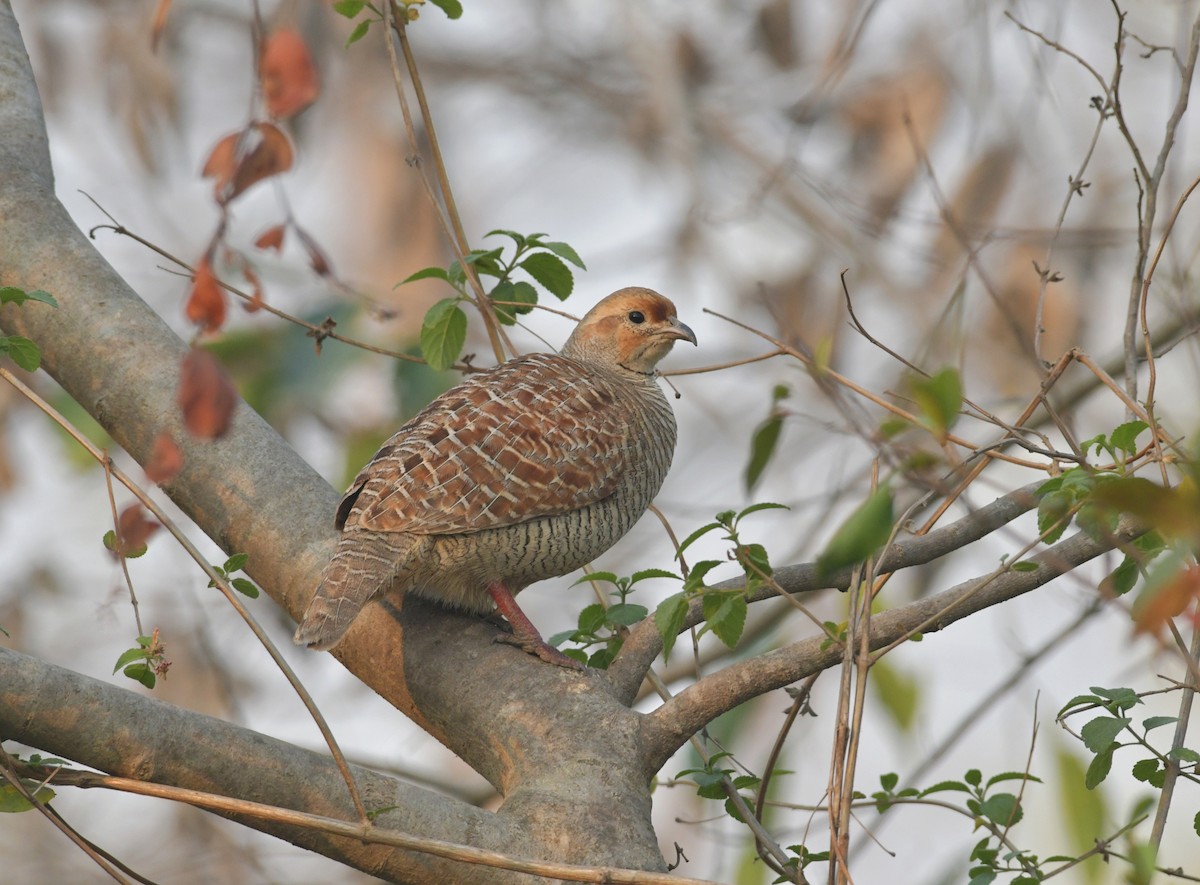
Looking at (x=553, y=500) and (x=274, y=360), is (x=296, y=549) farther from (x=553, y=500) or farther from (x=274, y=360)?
(x=274, y=360)

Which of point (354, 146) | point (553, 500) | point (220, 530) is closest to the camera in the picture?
point (220, 530)

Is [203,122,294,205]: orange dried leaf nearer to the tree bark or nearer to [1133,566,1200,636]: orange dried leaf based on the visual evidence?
[1133,566,1200,636]: orange dried leaf

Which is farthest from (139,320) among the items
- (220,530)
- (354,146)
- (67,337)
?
(354,146)

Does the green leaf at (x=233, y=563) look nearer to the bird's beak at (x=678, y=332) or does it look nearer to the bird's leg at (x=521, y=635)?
the bird's leg at (x=521, y=635)

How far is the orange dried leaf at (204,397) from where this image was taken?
144cm

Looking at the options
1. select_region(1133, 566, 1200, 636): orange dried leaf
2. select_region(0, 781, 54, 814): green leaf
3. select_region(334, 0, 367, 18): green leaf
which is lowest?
select_region(1133, 566, 1200, 636): orange dried leaf

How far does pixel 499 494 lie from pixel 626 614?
861 mm

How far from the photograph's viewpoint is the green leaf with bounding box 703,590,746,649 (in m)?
2.56

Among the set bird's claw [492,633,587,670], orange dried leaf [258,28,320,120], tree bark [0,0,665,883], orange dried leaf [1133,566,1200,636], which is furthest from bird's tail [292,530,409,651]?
orange dried leaf [1133,566,1200,636]

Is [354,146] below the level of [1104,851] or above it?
above

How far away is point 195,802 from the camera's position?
7.39 feet

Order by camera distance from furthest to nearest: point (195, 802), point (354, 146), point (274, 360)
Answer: point (354, 146) < point (274, 360) < point (195, 802)

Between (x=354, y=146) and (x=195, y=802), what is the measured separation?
28.1ft

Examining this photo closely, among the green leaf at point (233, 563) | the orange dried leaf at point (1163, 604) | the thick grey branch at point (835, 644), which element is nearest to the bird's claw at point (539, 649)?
the thick grey branch at point (835, 644)
